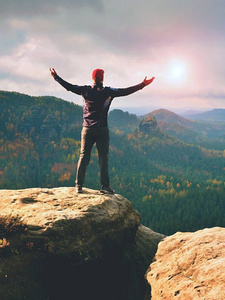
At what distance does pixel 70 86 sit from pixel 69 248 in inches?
243

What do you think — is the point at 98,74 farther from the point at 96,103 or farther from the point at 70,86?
the point at 70,86

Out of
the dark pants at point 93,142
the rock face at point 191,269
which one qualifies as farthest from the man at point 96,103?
the rock face at point 191,269

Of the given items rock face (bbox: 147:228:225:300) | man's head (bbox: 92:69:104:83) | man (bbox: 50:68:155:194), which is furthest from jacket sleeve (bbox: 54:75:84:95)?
rock face (bbox: 147:228:225:300)

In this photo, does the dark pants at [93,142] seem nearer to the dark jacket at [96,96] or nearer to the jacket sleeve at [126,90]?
the dark jacket at [96,96]

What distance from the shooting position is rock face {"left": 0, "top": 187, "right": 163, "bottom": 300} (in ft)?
21.1

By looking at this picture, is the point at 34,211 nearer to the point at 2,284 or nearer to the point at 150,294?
the point at 2,284

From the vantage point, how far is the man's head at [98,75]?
892 centimetres

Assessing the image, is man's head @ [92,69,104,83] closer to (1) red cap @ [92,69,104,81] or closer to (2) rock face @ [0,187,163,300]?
(1) red cap @ [92,69,104,81]

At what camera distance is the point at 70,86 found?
29.9 feet

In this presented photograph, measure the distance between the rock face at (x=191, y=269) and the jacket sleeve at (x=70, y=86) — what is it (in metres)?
7.41

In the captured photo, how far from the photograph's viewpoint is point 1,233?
6941 millimetres

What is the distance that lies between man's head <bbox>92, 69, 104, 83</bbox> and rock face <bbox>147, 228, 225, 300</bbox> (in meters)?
7.35

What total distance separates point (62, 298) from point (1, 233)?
2.73 metres

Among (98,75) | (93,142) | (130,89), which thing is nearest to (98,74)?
(98,75)
